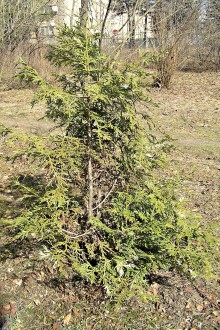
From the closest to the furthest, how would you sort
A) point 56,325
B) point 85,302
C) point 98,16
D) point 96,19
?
point 56,325
point 85,302
point 96,19
point 98,16

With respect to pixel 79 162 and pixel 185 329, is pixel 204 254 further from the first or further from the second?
pixel 79 162

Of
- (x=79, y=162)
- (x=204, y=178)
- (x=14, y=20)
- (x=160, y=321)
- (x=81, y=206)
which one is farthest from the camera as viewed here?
(x=14, y=20)

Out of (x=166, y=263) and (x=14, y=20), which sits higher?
(x=14, y=20)

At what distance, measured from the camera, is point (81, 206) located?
287 cm

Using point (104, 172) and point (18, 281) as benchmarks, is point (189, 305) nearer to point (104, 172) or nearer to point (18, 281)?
point (104, 172)

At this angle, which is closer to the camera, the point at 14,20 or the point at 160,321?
the point at 160,321

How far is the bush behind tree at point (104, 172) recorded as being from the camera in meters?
2.19

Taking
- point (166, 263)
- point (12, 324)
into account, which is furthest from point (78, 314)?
point (166, 263)

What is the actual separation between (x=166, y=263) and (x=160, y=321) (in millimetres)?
386

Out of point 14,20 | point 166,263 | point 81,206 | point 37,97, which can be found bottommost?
point 166,263

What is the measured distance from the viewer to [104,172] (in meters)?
2.67

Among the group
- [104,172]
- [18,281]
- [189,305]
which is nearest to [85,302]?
[18,281]

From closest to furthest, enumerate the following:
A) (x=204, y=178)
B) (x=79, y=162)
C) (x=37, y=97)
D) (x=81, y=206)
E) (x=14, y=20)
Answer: (x=37, y=97) → (x=79, y=162) → (x=81, y=206) → (x=204, y=178) → (x=14, y=20)

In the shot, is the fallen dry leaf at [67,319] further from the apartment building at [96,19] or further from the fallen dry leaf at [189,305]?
the apartment building at [96,19]
